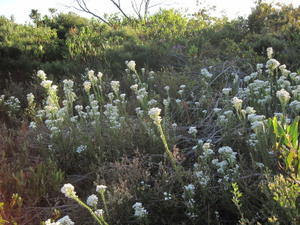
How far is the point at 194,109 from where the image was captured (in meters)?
4.58

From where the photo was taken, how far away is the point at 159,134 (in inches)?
153

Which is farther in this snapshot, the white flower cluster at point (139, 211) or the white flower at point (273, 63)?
the white flower at point (273, 63)

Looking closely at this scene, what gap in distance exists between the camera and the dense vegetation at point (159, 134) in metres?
2.67

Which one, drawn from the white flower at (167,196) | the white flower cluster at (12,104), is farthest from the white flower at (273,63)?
the white flower cluster at (12,104)

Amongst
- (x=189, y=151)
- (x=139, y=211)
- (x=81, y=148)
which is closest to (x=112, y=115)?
(x=81, y=148)

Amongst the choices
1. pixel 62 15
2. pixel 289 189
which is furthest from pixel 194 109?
pixel 62 15

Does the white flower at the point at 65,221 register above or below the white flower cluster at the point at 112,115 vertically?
below

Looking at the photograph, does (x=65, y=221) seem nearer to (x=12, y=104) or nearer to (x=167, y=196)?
(x=167, y=196)

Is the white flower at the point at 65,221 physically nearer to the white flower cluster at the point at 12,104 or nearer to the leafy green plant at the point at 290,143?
the leafy green plant at the point at 290,143

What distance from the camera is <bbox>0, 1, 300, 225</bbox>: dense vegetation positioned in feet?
8.77

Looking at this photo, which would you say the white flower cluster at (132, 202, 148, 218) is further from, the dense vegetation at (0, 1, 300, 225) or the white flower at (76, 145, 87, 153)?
the white flower at (76, 145, 87, 153)

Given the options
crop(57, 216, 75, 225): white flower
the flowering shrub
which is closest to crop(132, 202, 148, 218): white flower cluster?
the flowering shrub

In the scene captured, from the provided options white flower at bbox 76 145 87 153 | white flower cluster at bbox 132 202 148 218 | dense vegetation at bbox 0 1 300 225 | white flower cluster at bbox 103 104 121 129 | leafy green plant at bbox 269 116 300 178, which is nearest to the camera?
leafy green plant at bbox 269 116 300 178

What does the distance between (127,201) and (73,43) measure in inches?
225
